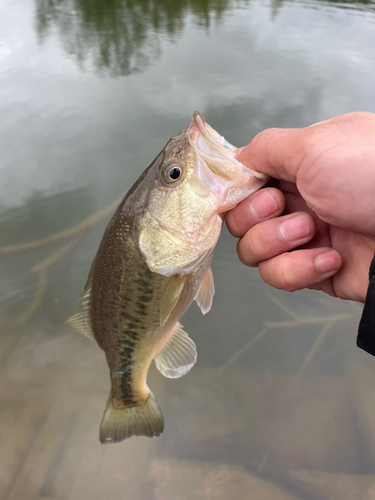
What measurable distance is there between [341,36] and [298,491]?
12639mm

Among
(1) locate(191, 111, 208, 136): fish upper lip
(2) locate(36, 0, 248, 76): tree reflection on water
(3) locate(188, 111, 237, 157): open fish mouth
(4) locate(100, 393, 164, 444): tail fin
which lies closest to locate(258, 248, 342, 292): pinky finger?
(3) locate(188, 111, 237, 157): open fish mouth

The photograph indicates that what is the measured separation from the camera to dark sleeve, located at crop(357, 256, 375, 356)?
55.9 inches

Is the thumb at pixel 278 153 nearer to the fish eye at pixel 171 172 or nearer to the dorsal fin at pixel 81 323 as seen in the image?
the fish eye at pixel 171 172

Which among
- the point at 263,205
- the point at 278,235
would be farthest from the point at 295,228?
the point at 263,205

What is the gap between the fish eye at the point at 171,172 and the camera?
4.97ft

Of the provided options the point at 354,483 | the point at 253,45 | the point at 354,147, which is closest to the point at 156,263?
the point at 354,147

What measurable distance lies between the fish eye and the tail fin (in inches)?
65.6

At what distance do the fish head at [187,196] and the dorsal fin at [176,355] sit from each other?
0.72m

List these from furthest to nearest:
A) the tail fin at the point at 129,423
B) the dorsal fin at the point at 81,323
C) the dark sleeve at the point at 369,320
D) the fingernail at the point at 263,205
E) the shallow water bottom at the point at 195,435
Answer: the shallow water bottom at the point at 195,435, the tail fin at the point at 129,423, the dorsal fin at the point at 81,323, the fingernail at the point at 263,205, the dark sleeve at the point at 369,320

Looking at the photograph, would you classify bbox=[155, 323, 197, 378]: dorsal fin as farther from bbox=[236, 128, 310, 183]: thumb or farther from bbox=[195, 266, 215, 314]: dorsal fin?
bbox=[236, 128, 310, 183]: thumb

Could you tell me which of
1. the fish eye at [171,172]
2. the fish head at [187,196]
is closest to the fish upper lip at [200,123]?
the fish head at [187,196]

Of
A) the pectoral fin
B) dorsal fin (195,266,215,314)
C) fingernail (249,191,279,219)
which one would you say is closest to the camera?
the pectoral fin

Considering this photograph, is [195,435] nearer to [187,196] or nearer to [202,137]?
[187,196]

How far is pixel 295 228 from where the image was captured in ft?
5.57
